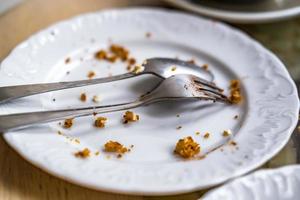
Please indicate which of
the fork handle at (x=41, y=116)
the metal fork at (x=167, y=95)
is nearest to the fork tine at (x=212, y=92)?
the metal fork at (x=167, y=95)

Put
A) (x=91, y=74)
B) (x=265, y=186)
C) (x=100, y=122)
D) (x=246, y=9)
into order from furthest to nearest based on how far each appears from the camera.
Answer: (x=246, y=9) → (x=91, y=74) → (x=100, y=122) → (x=265, y=186)

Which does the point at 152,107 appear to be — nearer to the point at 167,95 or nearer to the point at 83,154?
the point at 167,95

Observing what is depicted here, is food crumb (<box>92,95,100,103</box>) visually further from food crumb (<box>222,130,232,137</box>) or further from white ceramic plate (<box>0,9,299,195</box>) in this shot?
food crumb (<box>222,130,232,137</box>)

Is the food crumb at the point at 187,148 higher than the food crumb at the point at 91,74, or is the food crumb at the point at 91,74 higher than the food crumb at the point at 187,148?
the food crumb at the point at 91,74

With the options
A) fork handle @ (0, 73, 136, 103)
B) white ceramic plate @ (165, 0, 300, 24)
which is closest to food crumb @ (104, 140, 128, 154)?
fork handle @ (0, 73, 136, 103)

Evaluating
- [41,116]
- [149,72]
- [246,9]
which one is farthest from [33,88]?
[246,9]

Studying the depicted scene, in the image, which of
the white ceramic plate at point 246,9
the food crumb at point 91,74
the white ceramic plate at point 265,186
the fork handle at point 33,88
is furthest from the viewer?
the white ceramic plate at point 246,9

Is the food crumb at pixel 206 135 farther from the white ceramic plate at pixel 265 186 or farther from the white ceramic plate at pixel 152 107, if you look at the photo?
the white ceramic plate at pixel 265 186
